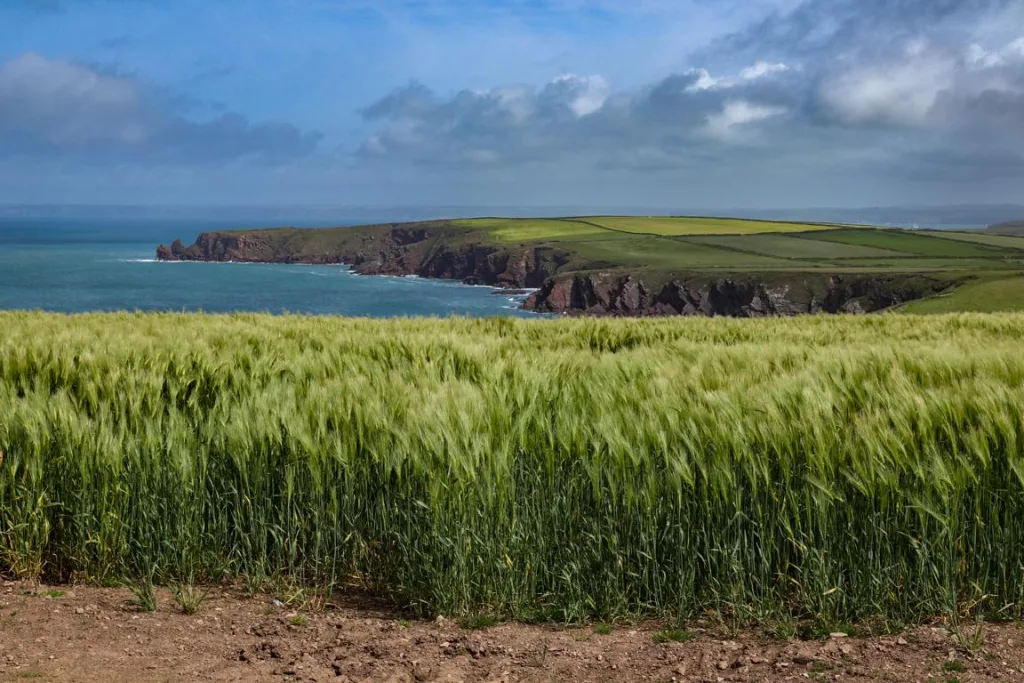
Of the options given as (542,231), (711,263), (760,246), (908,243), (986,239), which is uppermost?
(542,231)

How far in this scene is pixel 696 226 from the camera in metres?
178

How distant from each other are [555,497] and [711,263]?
12050 centimetres

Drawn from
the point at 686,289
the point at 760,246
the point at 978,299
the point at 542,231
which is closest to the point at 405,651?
the point at 978,299

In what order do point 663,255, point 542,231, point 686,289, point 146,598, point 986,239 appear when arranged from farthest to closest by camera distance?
point 542,231, point 986,239, point 663,255, point 686,289, point 146,598

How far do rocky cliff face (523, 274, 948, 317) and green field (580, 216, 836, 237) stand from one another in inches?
1789

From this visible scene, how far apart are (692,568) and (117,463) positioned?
2.38 meters

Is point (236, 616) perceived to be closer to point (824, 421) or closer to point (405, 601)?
point (405, 601)

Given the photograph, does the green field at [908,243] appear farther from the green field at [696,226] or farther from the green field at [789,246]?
the green field at [696,226]

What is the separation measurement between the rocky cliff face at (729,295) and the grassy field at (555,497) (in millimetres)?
84137

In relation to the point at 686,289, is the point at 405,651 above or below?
above

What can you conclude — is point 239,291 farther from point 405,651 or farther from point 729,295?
point 405,651

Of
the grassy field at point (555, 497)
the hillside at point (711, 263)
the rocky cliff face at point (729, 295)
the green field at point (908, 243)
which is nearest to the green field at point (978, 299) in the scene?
the hillside at point (711, 263)

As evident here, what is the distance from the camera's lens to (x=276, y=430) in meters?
3.66

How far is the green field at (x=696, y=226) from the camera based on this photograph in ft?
543
